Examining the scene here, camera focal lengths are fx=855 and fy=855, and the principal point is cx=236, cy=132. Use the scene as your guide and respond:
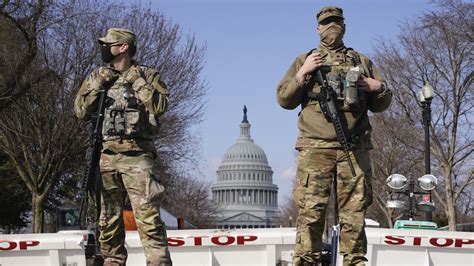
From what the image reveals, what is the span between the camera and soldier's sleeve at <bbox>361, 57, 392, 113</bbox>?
248 inches

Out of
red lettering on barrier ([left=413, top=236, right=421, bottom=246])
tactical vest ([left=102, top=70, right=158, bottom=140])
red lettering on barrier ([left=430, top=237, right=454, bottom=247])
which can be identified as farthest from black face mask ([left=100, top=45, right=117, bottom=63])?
red lettering on barrier ([left=430, top=237, right=454, bottom=247])

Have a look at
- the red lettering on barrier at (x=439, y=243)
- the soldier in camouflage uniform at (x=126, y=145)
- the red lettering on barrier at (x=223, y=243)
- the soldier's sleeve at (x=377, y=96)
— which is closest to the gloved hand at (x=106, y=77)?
the soldier in camouflage uniform at (x=126, y=145)

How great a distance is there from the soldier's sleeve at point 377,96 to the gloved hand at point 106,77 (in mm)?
1903

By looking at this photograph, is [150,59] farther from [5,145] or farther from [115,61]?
[115,61]

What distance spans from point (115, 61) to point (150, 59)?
23.3 metres

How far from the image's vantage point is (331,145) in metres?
6.14

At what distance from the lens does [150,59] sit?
29781 mm

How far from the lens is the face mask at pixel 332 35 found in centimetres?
635

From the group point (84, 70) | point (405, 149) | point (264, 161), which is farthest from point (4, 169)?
point (264, 161)

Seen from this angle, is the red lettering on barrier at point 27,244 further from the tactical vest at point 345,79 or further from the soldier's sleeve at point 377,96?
the soldier's sleeve at point 377,96

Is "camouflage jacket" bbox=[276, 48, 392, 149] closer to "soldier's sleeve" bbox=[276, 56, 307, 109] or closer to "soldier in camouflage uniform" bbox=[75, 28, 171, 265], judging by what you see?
"soldier's sleeve" bbox=[276, 56, 307, 109]

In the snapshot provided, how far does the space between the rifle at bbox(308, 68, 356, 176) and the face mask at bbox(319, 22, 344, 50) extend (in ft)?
1.07

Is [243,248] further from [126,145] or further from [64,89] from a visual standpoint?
[64,89]

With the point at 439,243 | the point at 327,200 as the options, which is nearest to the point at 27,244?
the point at 327,200
